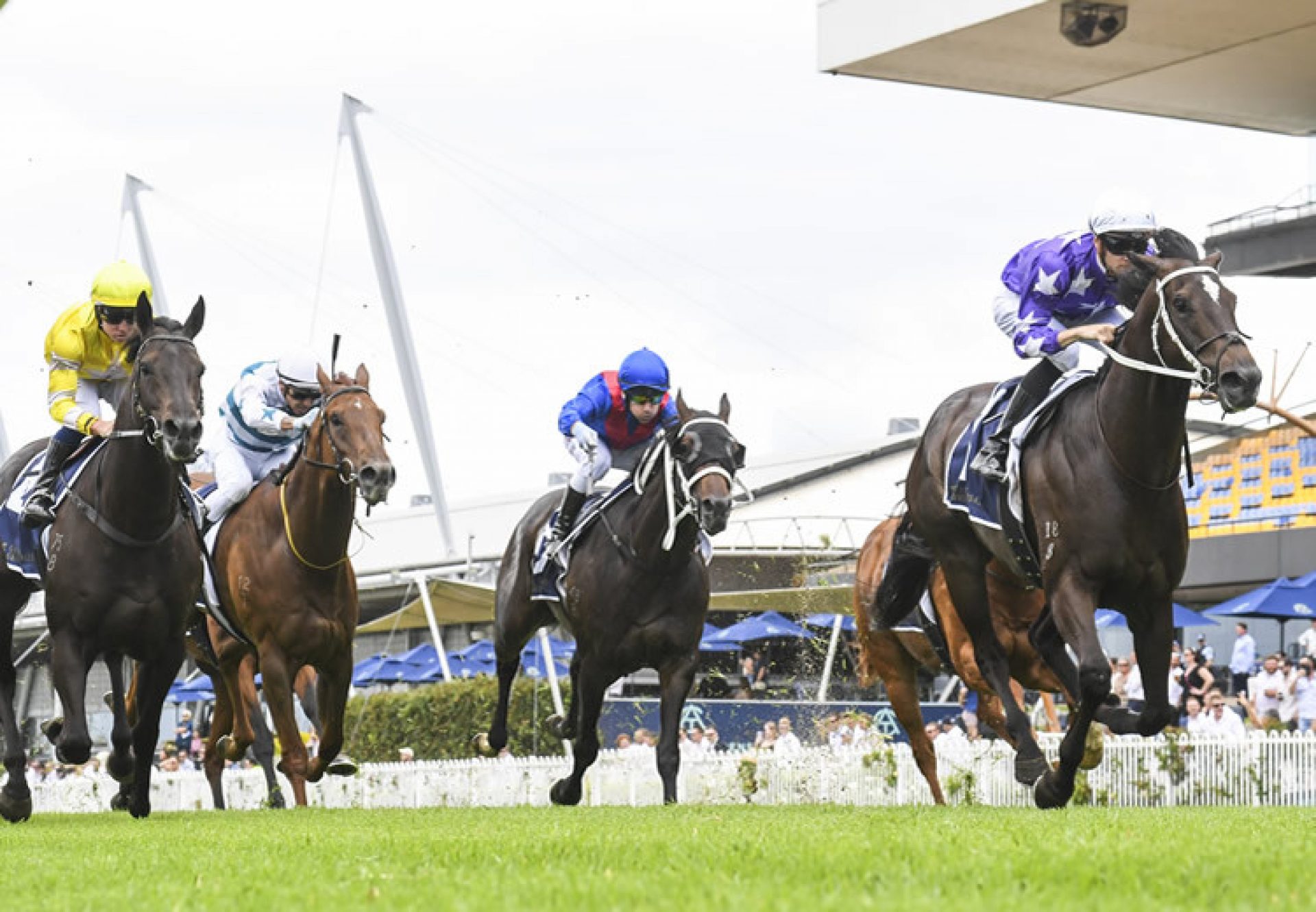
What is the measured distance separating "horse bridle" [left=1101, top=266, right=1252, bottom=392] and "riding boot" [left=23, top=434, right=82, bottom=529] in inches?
226

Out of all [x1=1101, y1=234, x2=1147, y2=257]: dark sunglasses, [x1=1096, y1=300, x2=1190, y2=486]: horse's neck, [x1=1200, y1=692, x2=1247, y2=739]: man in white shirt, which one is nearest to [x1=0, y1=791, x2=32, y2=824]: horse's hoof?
[x1=1096, y1=300, x2=1190, y2=486]: horse's neck

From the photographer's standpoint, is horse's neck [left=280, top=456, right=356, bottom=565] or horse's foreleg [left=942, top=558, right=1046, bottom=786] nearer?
horse's foreleg [left=942, top=558, right=1046, bottom=786]

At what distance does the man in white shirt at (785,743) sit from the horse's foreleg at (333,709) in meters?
5.16

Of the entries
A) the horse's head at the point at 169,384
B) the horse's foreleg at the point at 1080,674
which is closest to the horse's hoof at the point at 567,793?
the horse's head at the point at 169,384

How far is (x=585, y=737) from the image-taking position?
42.5 ft

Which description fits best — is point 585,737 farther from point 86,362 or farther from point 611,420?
point 86,362

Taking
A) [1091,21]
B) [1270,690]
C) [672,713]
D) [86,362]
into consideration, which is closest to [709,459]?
[672,713]

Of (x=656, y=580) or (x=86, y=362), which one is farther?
(x=656, y=580)

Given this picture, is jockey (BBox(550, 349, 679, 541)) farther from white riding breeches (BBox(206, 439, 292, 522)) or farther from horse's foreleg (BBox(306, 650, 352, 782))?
white riding breeches (BBox(206, 439, 292, 522))

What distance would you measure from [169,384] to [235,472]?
390cm

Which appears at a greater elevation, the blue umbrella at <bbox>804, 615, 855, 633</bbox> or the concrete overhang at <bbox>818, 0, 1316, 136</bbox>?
the concrete overhang at <bbox>818, 0, 1316, 136</bbox>

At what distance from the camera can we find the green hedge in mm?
25875

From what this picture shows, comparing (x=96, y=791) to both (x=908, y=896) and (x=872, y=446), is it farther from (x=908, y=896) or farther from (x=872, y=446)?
(x=872, y=446)

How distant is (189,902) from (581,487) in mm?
8090
